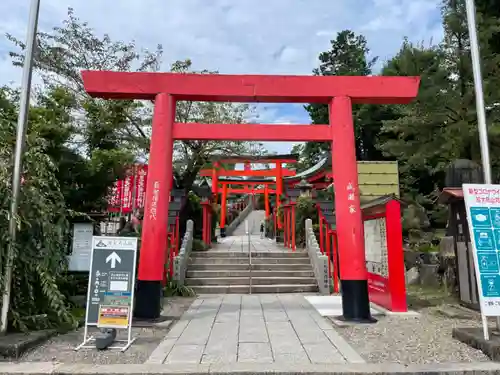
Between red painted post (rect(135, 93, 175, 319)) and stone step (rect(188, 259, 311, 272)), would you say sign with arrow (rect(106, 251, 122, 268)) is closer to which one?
red painted post (rect(135, 93, 175, 319))

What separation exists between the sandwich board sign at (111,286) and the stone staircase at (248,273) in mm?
4922

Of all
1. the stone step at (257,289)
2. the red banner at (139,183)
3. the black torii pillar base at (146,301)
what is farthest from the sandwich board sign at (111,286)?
the red banner at (139,183)

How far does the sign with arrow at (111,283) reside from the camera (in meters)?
5.09

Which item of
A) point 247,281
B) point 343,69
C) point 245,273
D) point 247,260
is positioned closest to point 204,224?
point 247,260

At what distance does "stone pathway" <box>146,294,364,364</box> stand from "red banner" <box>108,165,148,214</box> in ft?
21.5

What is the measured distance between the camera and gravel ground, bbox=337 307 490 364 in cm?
456

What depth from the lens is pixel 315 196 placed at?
44.5ft

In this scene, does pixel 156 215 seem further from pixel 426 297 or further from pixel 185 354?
pixel 426 297

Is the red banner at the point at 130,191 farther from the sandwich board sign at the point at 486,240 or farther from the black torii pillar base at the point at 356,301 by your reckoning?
the sandwich board sign at the point at 486,240

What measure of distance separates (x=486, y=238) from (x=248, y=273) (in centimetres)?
673

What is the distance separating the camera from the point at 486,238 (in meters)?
5.09

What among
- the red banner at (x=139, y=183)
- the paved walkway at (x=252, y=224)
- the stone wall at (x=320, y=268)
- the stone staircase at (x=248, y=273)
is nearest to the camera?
the stone wall at (x=320, y=268)

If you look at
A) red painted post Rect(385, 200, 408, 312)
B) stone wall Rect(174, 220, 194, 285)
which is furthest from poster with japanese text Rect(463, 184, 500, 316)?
stone wall Rect(174, 220, 194, 285)

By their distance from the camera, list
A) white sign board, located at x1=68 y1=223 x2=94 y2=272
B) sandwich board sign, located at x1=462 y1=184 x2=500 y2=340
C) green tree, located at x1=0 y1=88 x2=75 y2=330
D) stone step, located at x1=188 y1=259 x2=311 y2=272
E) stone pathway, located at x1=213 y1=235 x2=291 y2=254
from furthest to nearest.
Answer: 1. stone pathway, located at x1=213 y1=235 x2=291 y2=254
2. stone step, located at x1=188 y1=259 x2=311 y2=272
3. white sign board, located at x1=68 y1=223 x2=94 y2=272
4. green tree, located at x1=0 y1=88 x2=75 y2=330
5. sandwich board sign, located at x1=462 y1=184 x2=500 y2=340
